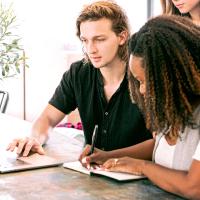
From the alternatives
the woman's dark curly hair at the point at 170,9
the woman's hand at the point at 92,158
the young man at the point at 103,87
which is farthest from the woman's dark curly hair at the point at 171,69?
the woman's dark curly hair at the point at 170,9

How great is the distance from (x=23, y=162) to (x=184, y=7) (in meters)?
1.14

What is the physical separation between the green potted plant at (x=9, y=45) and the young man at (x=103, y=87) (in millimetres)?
2244

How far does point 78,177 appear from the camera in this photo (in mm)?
1457

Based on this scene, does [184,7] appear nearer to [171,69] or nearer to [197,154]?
[171,69]

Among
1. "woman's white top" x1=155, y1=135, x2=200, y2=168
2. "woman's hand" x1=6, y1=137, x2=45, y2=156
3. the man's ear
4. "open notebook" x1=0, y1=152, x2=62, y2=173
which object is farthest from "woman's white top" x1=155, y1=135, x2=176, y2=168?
the man's ear

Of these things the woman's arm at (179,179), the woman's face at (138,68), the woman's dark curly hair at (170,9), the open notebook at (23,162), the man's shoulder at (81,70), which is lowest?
the open notebook at (23,162)

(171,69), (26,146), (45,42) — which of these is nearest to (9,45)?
(45,42)

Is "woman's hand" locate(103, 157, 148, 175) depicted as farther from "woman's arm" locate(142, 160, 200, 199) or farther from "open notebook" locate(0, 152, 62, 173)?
"open notebook" locate(0, 152, 62, 173)

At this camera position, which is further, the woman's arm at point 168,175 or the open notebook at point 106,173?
the open notebook at point 106,173

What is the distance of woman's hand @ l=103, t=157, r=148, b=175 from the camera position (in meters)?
1.46

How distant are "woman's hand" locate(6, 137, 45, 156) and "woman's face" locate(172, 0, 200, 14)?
996mm

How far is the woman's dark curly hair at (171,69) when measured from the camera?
1290 mm

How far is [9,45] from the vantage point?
4.28 metres

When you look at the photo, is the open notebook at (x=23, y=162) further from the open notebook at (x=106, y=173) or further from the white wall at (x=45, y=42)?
the white wall at (x=45, y=42)
